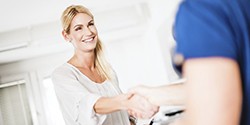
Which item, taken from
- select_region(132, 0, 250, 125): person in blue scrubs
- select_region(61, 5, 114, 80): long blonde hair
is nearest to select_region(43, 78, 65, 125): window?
select_region(61, 5, 114, 80): long blonde hair

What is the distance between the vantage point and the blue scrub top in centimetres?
40

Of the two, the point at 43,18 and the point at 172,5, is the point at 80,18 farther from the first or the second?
the point at 43,18

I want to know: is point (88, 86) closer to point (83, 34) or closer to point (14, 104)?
point (83, 34)

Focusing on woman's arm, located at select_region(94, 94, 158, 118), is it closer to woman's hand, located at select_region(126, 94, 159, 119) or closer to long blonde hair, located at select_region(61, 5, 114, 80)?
woman's hand, located at select_region(126, 94, 159, 119)

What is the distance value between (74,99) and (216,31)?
774mm

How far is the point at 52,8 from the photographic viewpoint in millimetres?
3506

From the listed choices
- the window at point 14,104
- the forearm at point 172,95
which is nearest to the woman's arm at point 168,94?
the forearm at point 172,95

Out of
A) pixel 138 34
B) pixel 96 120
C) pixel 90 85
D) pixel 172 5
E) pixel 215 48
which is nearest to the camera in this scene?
pixel 215 48

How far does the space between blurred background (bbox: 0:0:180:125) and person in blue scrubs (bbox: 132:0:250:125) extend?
2.26 m

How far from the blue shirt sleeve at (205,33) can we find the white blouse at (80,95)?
2.19ft

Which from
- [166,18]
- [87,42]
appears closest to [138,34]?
[166,18]

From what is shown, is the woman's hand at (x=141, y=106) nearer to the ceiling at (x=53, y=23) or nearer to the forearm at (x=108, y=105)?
the forearm at (x=108, y=105)

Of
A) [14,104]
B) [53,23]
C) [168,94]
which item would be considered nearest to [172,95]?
[168,94]

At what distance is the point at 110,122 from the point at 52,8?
8.52 feet
